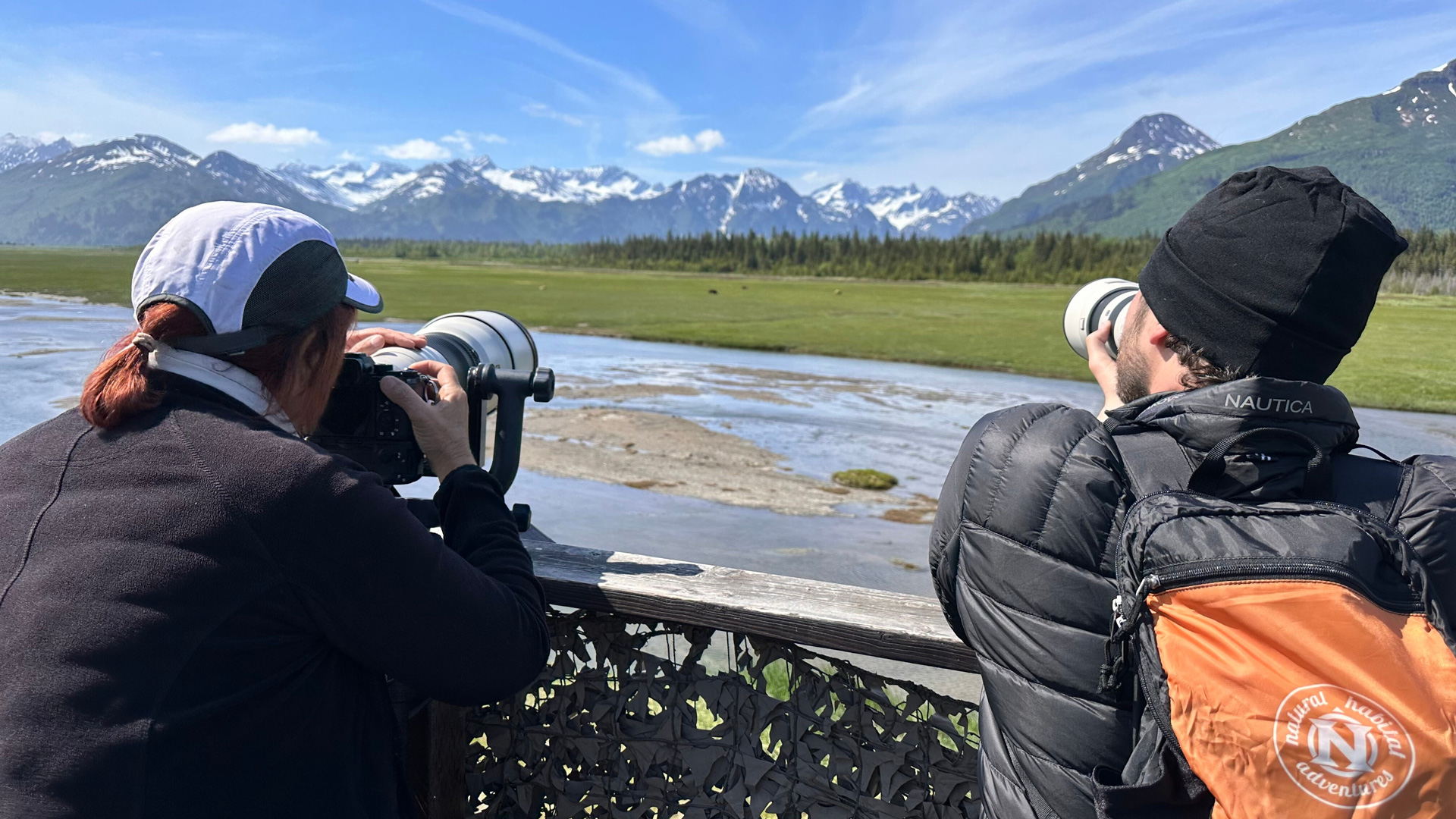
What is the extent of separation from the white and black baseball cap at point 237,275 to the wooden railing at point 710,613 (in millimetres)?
968

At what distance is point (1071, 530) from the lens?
148 centimetres

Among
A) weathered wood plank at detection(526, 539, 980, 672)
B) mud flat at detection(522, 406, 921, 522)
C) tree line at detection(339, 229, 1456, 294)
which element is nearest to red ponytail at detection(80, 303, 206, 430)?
weathered wood plank at detection(526, 539, 980, 672)

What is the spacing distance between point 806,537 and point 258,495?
26.0ft

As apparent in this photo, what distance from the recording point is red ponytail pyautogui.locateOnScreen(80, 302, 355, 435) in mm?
1524

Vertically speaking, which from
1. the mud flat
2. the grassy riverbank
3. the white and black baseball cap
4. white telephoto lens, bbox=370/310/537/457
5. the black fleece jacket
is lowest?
the grassy riverbank

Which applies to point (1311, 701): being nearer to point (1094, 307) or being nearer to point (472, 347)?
point (1094, 307)

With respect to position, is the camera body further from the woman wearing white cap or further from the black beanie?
the black beanie

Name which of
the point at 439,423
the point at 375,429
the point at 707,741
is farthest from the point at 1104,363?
the point at 375,429

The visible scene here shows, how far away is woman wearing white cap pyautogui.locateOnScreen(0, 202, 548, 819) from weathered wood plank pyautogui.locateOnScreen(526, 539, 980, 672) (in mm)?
530

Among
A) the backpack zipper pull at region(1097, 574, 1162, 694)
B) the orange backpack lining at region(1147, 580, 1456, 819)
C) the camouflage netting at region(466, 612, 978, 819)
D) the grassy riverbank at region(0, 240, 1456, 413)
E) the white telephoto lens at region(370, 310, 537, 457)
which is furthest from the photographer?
the grassy riverbank at region(0, 240, 1456, 413)

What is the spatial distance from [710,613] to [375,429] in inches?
38.0

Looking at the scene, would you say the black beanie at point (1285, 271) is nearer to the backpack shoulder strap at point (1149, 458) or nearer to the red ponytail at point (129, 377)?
the backpack shoulder strap at point (1149, 458)

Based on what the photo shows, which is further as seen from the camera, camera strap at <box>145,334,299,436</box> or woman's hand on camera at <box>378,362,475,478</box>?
woman's hand on camera at <box>378,362,475,478</box>

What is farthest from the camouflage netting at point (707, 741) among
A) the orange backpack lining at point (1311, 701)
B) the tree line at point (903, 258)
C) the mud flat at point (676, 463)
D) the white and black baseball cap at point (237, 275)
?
the tree line at point (903, 258)
